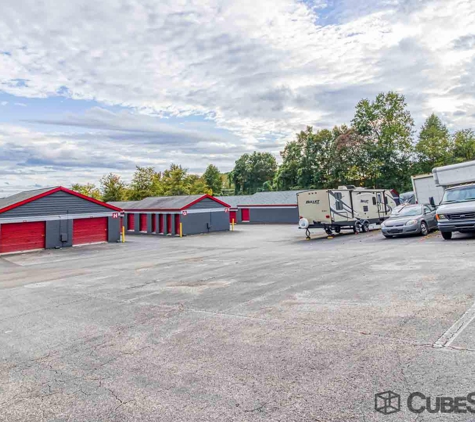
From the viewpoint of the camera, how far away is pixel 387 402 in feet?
9.91

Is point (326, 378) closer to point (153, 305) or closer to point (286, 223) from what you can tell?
point (153, 305)

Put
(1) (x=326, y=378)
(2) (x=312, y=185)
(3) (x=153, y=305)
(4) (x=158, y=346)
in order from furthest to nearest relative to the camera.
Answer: (2) (x=312, y=185) → (3) (x=153, y=305) → (4) (x=158, y=346) → (1) (x=326, y=378)

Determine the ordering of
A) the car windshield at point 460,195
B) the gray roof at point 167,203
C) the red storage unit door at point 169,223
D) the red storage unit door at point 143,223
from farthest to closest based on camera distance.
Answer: the red storage unit door at point 143,223
the gray roof at point 167,203
the red storage unit door at point 169,223
the car windshield at point 460,195

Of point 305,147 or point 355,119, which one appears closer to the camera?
point 355,119

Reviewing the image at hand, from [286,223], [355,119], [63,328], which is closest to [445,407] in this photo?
[63,328]

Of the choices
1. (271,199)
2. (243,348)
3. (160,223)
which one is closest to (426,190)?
(243,348)

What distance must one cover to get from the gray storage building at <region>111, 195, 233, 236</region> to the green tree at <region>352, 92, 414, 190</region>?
2227 cm

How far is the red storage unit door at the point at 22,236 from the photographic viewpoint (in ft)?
70.8

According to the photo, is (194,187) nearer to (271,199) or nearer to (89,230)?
(271,199)

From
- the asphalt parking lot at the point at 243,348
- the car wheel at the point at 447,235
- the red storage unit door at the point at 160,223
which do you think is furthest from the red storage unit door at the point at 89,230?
the car wheel at the point at 447,235

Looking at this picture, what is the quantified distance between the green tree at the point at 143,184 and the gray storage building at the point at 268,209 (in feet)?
60.0

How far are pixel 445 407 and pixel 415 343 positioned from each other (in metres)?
1.27

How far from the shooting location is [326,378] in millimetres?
3482

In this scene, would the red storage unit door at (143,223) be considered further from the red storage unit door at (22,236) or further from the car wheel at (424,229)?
the car wheel at (424,229)
